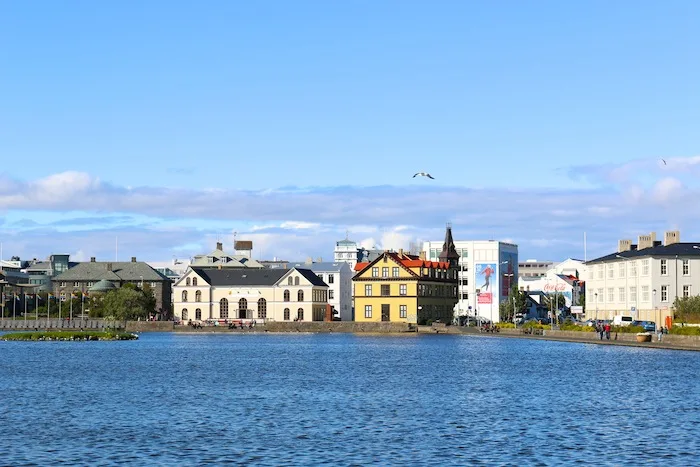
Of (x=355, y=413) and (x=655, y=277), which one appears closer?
(x=355, y=413)

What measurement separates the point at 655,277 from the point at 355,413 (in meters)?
99.7

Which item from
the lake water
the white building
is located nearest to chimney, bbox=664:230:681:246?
the white building

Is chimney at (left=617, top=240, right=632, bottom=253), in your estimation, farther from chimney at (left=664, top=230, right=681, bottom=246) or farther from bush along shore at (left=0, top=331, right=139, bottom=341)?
bush along shore at (left=0, top=331, right=139, bottom=341)

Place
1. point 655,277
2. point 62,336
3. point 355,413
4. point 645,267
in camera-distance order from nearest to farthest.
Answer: point 355,413 → point 655,277 → point 645,267 → point 62,336

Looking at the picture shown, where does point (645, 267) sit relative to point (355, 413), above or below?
above

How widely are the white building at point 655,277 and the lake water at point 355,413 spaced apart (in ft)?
166

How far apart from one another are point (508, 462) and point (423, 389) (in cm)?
2943

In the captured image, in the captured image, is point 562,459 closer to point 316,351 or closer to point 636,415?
point 636,415

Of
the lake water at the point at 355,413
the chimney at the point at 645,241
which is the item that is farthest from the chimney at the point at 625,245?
the lake water at the point at 355,413

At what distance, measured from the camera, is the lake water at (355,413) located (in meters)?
41.0

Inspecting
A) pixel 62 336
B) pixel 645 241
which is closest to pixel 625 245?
pixel 645 241

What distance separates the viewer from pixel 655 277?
14600 centimetres

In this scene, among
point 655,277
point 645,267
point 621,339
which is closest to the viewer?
point 621,339

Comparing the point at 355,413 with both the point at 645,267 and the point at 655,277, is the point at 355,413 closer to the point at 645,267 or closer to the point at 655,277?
the point at 655,277
